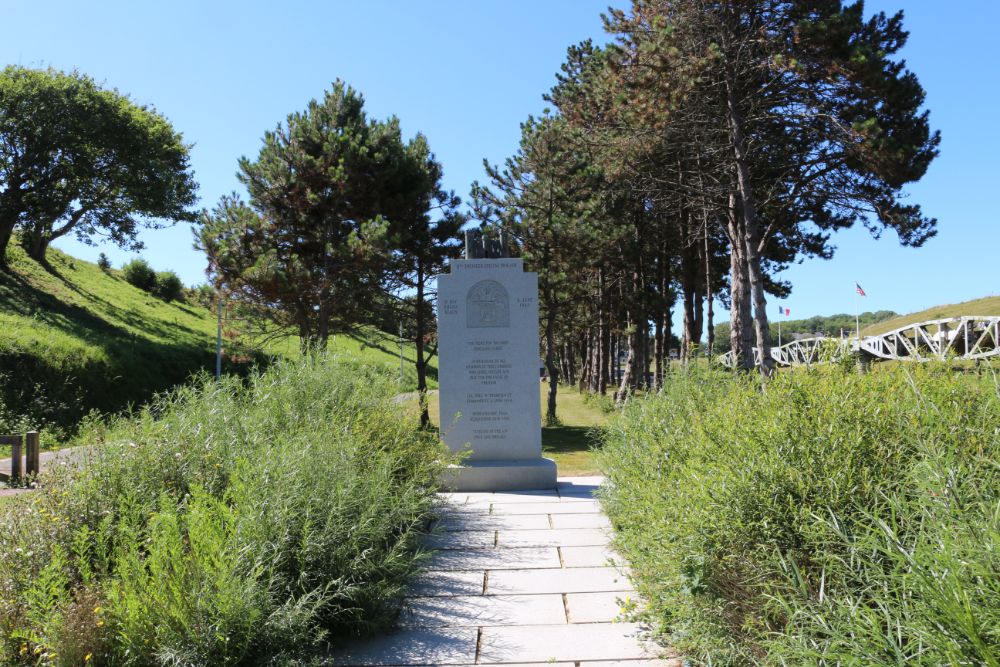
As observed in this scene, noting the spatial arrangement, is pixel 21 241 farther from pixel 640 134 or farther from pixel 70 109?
pixel 640 134

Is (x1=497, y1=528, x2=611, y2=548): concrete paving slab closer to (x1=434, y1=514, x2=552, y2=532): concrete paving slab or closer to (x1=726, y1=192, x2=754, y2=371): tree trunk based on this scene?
(x1=434, y1=514, x2=552, y2=532): concrete paving slab

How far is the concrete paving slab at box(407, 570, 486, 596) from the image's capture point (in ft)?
14.1

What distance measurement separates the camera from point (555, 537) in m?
5.69

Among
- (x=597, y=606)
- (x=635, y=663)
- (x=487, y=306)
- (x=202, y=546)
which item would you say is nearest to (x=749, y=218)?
(x=487, y=306)

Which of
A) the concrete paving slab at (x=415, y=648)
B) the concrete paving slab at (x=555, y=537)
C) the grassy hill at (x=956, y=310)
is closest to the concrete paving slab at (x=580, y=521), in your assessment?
the concrete paving slab at (x=555, y=537)

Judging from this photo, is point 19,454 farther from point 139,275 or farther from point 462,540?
point 139,275

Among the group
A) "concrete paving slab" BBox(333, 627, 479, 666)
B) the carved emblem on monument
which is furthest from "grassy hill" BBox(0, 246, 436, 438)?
"concrete paving slab" BBox(333, 627, 479, 666)

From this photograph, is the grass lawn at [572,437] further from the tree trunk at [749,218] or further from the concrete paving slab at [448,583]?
the tree trunk at [749,218]

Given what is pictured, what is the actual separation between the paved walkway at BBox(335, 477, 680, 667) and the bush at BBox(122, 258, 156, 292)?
31241 millimetres

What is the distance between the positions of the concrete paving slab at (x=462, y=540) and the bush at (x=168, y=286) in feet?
101

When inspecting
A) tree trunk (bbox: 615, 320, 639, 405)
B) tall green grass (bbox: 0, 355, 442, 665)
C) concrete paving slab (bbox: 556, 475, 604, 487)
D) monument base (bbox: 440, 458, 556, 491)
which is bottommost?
concrete paving slab (bbox: 556, 475, 604, 487)

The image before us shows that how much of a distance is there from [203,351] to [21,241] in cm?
1037

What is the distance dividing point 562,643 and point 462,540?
2227 mm

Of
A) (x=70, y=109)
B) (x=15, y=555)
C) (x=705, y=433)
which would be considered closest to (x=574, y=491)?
(x=705, y=433)
